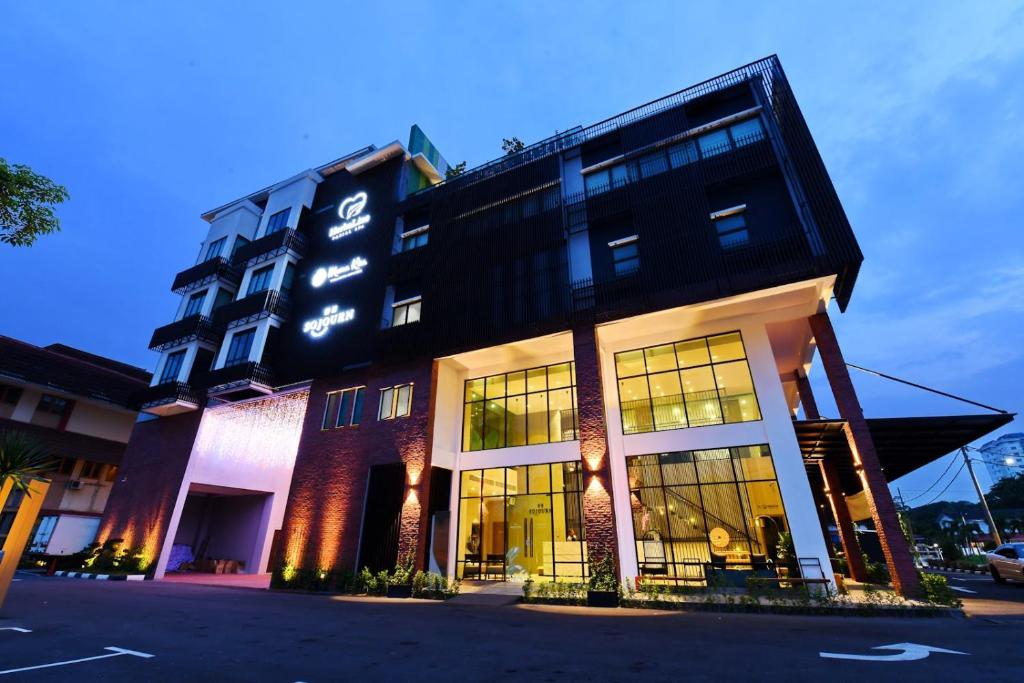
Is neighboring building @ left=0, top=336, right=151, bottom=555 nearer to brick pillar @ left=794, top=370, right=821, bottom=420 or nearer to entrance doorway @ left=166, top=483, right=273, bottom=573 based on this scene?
entrance doorway @ left=166, top=483, right=273, bottom=573

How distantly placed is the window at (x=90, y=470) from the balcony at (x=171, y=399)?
10974 mm

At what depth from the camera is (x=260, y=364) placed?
25.0 meters

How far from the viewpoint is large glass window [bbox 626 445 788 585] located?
14.9 metres

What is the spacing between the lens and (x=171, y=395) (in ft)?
87.3

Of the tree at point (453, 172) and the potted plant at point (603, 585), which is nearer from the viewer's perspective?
the potted plant at point (603, 585)

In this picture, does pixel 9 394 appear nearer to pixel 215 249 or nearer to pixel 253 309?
pixel 215 249

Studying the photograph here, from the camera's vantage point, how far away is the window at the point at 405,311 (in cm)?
2260

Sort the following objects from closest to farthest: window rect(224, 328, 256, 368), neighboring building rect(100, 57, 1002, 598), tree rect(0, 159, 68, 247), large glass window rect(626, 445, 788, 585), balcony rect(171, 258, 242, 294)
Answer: tree rect(0, 159, 68, 247), large glass window rect(626, 445, 788, 585), neighboring building rect(100, 57, 1002, 598), window rect(224, 328, 256, 368), balcony rect(171, 258, 242, 294)

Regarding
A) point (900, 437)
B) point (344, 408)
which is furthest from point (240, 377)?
point (900, 437)

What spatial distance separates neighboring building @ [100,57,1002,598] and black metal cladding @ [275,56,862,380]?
3.8 inches

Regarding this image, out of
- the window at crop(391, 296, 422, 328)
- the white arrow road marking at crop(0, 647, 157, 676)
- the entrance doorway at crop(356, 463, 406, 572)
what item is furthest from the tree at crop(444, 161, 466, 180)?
the white arrow road marking at crop(0, 647, 157, 676)

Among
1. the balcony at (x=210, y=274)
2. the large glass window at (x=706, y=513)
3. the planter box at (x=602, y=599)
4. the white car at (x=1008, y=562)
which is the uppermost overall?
the balcony at (x=210, y=274)

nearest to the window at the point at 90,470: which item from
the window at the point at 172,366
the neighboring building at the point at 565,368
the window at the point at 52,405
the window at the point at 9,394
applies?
the window at the point at 52,405

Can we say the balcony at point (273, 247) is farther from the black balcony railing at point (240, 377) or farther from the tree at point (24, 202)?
the tree at point (24, 202)
